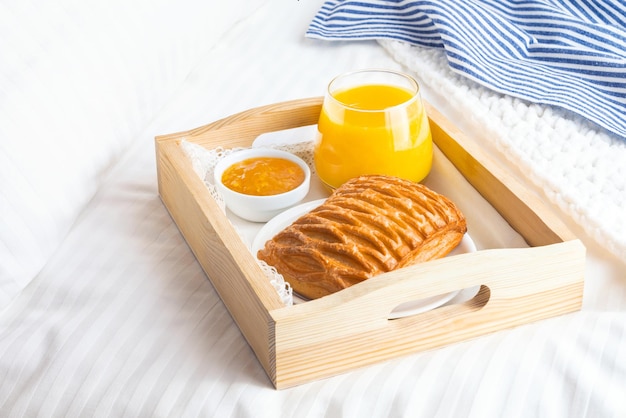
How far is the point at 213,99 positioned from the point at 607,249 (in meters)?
0.61

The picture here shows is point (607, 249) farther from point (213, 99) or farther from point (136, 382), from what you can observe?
point (213, 99)

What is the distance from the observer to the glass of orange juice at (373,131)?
94cm

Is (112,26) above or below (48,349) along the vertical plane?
above

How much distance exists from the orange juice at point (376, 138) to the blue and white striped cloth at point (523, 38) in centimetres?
25

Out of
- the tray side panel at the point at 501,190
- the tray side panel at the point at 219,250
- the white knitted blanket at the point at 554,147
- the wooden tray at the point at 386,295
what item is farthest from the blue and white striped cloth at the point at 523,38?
the tray side panel at the point at 219,250

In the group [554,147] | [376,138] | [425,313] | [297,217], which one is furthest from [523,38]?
[425,313]

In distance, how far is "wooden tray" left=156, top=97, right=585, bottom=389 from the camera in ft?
2.30

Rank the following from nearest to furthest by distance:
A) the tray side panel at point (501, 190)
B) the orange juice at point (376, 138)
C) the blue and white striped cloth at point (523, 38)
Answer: the tray side panel at point (501, 190) < the orange juice at point (376, 138) < the blue and white striped cloth at point (523, 38)

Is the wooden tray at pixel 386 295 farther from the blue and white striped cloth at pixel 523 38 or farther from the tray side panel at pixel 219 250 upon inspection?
the blue and white striped cloth at pixel 523 38

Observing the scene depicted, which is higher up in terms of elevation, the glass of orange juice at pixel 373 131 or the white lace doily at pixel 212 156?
the glass of orange juice at pixel 373 131

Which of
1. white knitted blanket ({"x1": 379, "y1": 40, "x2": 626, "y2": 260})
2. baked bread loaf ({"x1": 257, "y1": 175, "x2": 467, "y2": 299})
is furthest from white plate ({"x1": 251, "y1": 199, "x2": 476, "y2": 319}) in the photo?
white knitted blanket ({"x1": 379, "y1": 40, "x2": 626, "y2": 260})

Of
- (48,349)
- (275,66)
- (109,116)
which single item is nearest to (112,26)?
(109,116)

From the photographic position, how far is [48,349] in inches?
30.6

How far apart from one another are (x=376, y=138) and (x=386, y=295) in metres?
0.27
